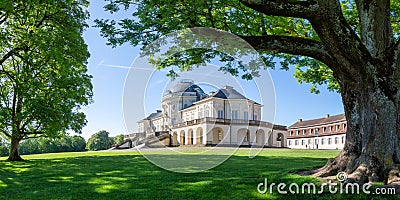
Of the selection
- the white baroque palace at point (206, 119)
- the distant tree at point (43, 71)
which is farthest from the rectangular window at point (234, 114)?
the distant tree at point (43, 71)

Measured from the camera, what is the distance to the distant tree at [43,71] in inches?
797

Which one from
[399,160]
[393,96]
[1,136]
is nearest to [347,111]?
[393,96]

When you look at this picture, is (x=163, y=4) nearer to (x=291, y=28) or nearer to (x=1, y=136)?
(x=291, y=28)

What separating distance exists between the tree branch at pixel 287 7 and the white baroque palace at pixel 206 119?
1.87 meters

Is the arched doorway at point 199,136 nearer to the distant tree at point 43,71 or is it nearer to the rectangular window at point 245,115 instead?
the rectangular window at point 245,115

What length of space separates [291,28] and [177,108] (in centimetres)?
663

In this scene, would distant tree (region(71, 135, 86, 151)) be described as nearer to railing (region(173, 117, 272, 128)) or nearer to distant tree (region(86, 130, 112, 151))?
distant tree (region(86, 130, 112, 151))

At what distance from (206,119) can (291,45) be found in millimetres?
2884

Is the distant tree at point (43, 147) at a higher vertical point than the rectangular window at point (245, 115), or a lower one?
lower

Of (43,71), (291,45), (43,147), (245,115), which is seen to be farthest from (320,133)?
(245,115)

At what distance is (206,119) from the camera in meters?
8.17

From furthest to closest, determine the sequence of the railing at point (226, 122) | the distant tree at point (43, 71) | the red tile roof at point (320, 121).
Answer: the red tile roof at point (320, 121) → the distant tree at point (43, 71) → the railing at point (226, 122)

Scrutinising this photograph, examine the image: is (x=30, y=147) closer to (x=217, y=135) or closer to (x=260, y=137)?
(x=260, y=137)

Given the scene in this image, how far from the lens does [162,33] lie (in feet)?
32.5
